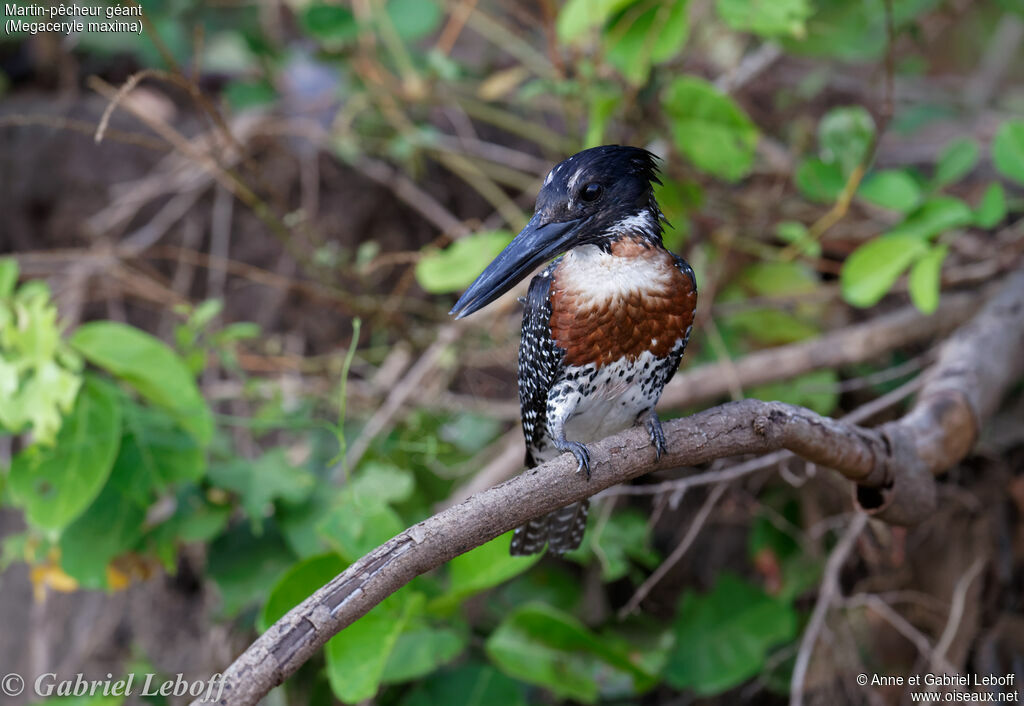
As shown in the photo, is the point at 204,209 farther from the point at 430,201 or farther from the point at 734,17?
the point at 734,17

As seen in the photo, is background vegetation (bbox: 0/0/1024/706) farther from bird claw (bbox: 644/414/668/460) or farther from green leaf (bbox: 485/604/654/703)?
bird claw (bbox: 644/414/668/460)

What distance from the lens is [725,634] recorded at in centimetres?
258

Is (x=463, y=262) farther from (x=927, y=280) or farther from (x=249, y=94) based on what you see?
(x=249, y=94)

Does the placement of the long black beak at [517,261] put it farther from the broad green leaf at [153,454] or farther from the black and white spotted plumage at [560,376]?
the broad green leaf at [153,454]

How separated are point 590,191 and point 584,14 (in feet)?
3.29

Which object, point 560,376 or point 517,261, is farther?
point 560,376

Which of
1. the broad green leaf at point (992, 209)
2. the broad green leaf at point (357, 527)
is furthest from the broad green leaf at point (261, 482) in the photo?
the broad green leaf at point (992, 209)

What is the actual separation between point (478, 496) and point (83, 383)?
134 cm

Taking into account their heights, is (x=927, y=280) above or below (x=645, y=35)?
below

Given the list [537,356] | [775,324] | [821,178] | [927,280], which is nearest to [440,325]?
[775,324]

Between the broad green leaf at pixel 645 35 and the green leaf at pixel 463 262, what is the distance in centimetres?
57

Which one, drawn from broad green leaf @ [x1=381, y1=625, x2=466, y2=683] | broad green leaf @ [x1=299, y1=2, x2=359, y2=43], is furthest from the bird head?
broad green leaf @ [x1=299, y1=2, x2=359, y2=43]

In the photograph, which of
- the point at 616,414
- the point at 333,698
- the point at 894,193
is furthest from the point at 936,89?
the point at 333,698

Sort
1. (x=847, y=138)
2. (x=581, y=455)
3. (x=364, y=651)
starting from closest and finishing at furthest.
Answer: (x=581, y=455) < (x=364, y=651) < (x=847, y=138)
